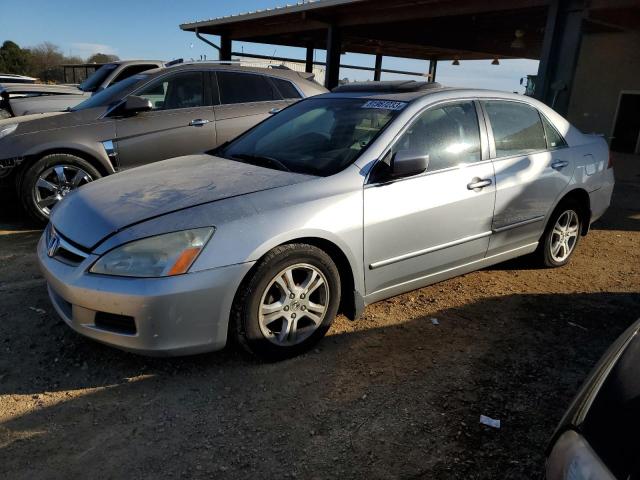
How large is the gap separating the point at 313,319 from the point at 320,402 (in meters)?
0.55

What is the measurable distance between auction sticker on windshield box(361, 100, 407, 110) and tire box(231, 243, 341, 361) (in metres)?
1.24

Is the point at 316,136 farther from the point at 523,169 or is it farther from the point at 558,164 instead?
the point at 558,164

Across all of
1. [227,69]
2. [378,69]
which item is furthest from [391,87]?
[378,69]

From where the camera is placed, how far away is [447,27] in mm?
15664

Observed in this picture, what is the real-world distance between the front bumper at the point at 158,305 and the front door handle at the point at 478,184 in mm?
1808

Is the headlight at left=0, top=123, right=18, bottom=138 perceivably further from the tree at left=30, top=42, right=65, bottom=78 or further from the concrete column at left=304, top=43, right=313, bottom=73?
the tree at left=30, top=42, right=65, bottom=78

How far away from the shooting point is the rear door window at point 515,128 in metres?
3.99

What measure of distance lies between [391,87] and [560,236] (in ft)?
6.94

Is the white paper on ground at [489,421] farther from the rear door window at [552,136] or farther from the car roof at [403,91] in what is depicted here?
the rear door window at [552,136]

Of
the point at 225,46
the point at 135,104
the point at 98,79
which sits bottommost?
the point at 135,104

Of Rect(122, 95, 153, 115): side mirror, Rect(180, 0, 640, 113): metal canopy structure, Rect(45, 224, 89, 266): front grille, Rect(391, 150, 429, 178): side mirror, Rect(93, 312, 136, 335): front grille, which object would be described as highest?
Rect(180, 0, 640, 113): metal canopy structure

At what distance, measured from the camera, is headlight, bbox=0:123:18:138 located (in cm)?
539

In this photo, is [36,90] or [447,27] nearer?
[36,90]

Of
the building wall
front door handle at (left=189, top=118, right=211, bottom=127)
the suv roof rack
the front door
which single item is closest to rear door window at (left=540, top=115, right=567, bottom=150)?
the front door
